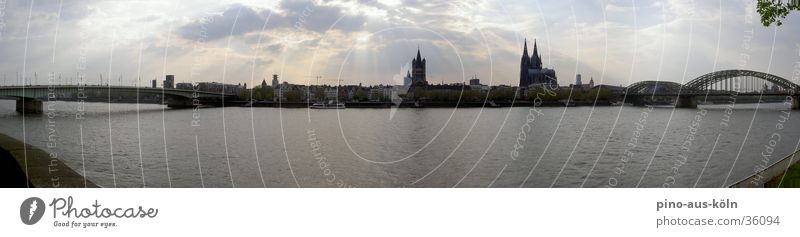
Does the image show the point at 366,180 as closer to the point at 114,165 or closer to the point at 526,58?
the point at 114,165

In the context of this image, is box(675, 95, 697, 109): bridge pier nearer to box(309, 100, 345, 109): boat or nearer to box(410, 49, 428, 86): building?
box(410, 49, 428, 86): building

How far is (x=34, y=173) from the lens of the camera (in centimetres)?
697

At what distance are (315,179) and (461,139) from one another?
968 cm

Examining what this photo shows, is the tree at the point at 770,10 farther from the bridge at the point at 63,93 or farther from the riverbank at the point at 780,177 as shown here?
the bridge at the point at 63,93

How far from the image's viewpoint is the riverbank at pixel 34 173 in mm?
6446

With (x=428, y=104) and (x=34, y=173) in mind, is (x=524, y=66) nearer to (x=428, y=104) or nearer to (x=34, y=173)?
(x=428, y=104)

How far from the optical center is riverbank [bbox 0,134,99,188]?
21.1ft

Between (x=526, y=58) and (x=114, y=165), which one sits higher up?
(x=526, y=58)
